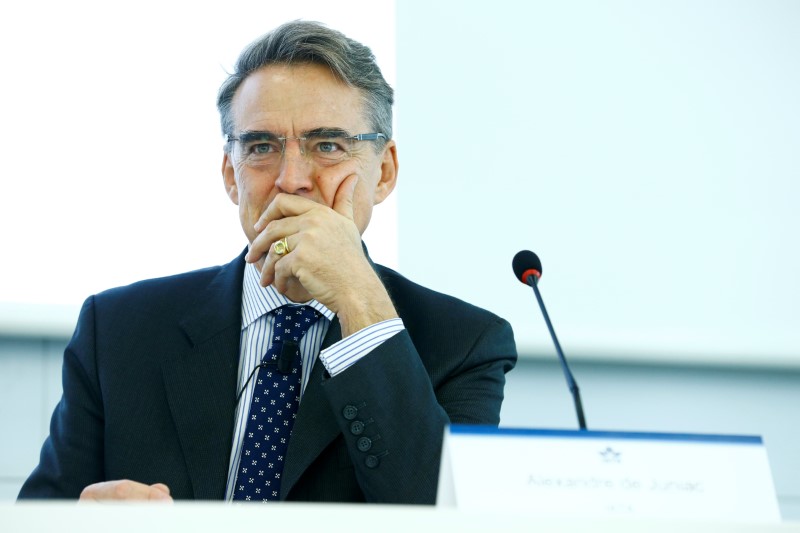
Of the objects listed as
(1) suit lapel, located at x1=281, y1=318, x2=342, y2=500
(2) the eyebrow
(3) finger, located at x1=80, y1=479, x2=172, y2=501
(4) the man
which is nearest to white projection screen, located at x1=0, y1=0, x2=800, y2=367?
(4) the man

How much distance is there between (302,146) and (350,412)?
693 millimetres

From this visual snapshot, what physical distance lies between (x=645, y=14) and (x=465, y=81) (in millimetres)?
644

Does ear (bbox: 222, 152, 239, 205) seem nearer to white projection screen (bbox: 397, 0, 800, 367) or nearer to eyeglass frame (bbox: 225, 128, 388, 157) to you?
eyeglass frame (bbox: 225, 128, 388, 157)

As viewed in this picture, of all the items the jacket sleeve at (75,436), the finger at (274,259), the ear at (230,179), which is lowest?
the jacket sleeve at (75,436)

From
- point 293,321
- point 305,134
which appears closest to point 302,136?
point 305,134

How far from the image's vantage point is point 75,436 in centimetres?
203

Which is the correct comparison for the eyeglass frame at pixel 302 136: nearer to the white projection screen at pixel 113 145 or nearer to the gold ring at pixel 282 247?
the gold ring at pixel 282 247

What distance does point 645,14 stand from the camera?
3.40m

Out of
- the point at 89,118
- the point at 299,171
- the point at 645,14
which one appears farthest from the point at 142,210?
the point at 645,14

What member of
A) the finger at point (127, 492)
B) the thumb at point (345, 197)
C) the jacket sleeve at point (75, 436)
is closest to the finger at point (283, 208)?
the thumb at point (345, 197)

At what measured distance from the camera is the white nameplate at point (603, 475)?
1.24m

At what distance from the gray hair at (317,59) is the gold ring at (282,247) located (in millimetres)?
389

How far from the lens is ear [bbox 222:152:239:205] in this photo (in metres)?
2.43

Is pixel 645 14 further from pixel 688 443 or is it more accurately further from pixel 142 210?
pixel 688 443
